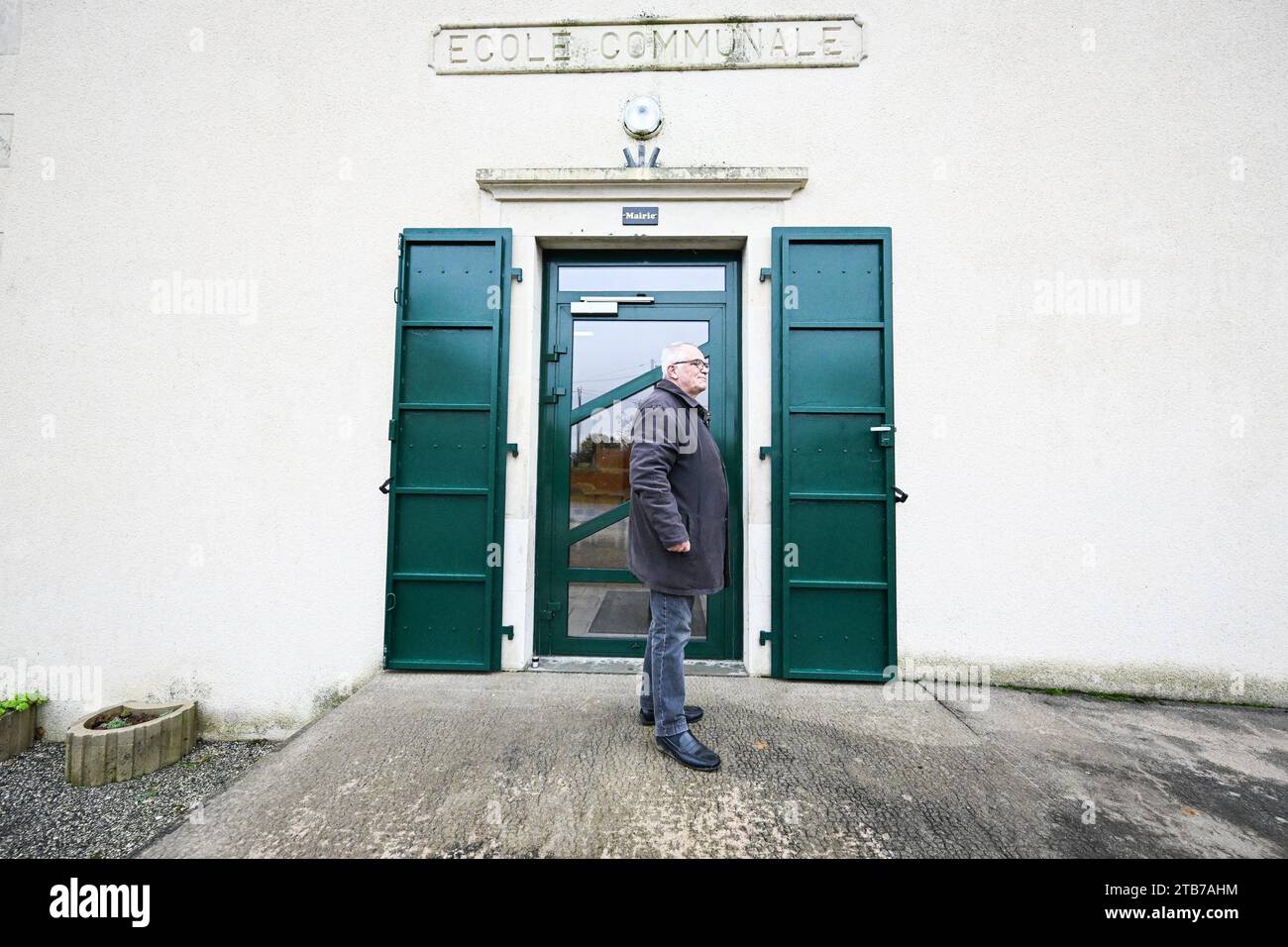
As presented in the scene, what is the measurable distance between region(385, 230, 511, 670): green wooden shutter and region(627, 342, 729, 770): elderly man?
1.42 metres

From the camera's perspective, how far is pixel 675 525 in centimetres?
218

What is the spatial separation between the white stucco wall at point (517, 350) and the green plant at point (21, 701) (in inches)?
6.3

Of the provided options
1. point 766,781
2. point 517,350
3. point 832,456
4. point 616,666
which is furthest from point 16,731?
point 832,456

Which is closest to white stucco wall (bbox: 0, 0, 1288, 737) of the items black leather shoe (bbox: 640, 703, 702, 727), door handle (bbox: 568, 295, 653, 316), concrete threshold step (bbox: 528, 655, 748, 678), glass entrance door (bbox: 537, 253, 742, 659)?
glass entrance door (bbox: 537, 253, 742, 659)

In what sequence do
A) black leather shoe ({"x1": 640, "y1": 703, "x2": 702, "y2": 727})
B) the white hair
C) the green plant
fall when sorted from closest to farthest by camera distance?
the white hair < black leather shoe ({"x1": 640, "y1": 703, "x2": 702, "y2": 727}) < the green plant

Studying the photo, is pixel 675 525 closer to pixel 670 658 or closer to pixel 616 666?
pixel 670 658

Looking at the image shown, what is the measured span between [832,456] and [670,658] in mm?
1777

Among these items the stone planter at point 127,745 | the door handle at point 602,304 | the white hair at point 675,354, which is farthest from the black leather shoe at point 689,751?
the stone planter at point 127,745

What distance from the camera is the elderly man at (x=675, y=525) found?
7.30 feet

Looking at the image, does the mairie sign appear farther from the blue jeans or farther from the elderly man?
the blue jeans

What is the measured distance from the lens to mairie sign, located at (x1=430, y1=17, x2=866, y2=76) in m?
3.43

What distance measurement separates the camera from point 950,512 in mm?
3285

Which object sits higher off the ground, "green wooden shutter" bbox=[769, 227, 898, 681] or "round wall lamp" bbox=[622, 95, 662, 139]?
"round wall lamp" bbox=[622, 95, 662, 139]

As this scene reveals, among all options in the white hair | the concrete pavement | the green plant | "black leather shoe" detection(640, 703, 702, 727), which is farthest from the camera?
the green plant
